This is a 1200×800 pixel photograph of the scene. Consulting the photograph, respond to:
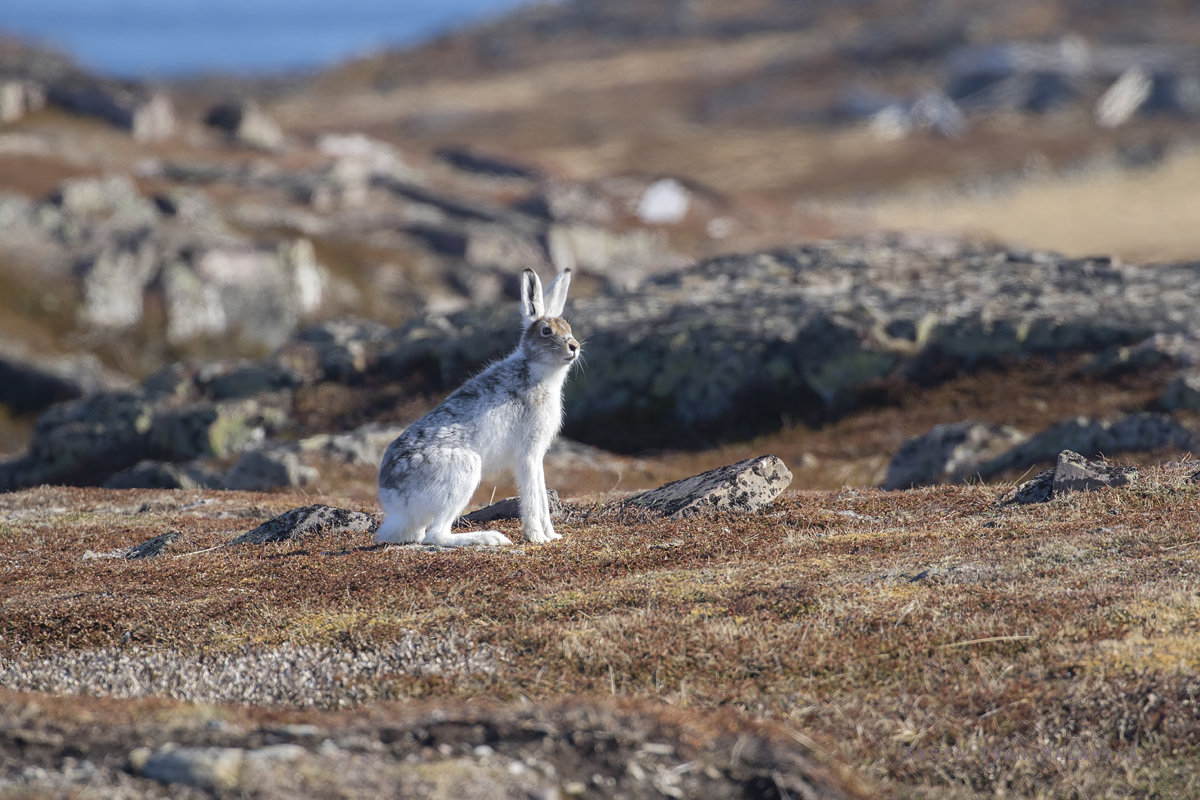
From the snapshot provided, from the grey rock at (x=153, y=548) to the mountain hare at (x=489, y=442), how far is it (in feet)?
13.9

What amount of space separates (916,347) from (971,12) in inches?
6969

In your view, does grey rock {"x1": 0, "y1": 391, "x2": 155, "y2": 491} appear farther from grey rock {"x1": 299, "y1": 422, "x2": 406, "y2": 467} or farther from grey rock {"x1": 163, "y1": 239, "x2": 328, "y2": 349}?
grey rock {"x1": 163, "y1": 239, "x2": 328, "y2": 349}

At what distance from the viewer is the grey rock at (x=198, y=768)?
23.6 ft

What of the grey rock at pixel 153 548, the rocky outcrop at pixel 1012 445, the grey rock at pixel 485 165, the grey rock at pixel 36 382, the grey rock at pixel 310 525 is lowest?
the grey rock at pixel 36 382

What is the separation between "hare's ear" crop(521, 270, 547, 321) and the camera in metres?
16.2

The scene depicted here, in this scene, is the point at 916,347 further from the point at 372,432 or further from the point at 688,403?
the point at 372,432

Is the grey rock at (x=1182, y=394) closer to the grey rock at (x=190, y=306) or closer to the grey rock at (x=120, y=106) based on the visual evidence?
the grey rock at (x=190, y=306)

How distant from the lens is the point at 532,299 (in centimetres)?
1644

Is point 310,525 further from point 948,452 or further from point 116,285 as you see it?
point 116,285

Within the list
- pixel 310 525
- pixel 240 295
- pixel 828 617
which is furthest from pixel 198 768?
pixel 240 295

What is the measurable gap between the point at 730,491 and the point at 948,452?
41.0 ft

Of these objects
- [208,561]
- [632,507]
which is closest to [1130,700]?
[632,507]

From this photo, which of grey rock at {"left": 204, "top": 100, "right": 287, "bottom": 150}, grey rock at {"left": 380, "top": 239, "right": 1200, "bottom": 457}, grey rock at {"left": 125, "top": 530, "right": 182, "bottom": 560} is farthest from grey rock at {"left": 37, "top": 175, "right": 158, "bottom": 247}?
grey rock at {"left": 125, "top": 530, "right": 182, "bottom": 560}

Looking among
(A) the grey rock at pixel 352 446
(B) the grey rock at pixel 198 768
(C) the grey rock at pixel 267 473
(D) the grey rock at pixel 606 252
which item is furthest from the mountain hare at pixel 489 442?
(D) the grey rock at pixel 606 252
